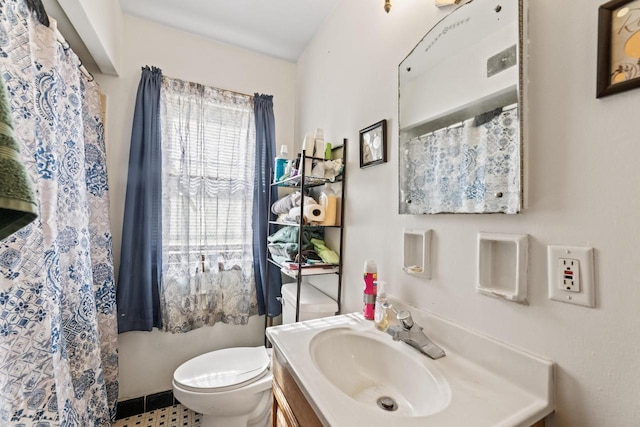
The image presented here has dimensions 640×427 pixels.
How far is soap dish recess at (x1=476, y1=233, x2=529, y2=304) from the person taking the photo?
63cm

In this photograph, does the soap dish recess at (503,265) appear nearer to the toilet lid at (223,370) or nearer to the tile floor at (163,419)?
the toilet lid at (223,370)

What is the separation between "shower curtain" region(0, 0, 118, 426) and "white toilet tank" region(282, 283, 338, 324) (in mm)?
903

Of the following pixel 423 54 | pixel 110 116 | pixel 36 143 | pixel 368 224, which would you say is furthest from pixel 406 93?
pixel 110 116

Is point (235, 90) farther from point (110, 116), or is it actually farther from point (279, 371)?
point (279, 371)

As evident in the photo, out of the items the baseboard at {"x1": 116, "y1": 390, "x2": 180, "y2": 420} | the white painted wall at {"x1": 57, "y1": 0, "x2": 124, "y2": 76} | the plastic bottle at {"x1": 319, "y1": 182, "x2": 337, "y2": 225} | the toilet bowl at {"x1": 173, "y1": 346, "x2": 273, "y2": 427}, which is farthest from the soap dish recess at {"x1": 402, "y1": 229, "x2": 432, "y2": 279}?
the baseboard at {"x1": 116, "y1": 390, "x2": 180, "y2": 420}

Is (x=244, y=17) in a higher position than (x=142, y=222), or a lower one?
higher

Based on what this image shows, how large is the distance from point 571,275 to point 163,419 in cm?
215

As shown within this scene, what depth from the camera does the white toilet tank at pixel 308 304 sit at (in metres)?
1.32

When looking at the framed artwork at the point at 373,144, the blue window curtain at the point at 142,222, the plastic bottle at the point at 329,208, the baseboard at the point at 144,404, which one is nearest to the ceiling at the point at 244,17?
the blue window curtain at the point at 142,222

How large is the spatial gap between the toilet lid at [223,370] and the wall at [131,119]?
34 centimetres

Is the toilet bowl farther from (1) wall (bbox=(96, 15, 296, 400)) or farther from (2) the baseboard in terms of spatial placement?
(2) the baseboard

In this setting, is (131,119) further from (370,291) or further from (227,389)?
(370,291)

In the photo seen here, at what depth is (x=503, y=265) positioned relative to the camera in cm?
69

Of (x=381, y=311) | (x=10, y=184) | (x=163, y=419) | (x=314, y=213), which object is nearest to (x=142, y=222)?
(x=314, y=213)
